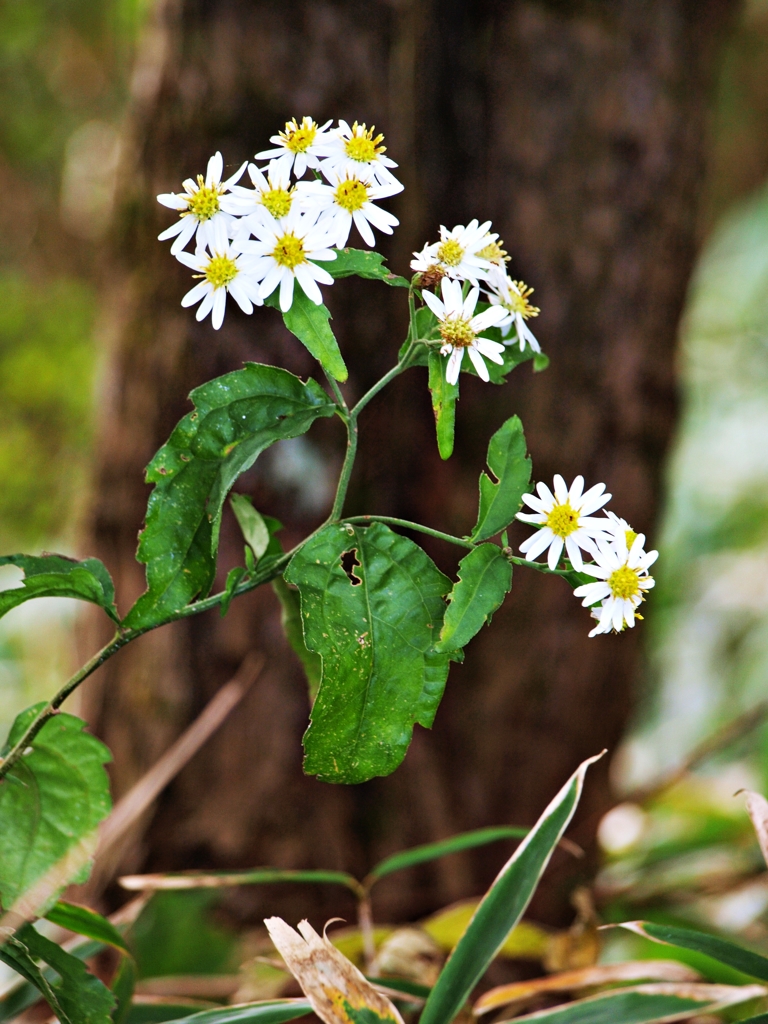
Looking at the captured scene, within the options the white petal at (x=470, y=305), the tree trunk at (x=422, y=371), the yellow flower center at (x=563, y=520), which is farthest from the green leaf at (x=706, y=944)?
the tree trunk at (x=422, y=371)

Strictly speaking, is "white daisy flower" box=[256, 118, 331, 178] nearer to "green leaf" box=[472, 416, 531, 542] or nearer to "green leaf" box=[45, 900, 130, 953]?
"green leaf" box=[472, 416, 531, 542]

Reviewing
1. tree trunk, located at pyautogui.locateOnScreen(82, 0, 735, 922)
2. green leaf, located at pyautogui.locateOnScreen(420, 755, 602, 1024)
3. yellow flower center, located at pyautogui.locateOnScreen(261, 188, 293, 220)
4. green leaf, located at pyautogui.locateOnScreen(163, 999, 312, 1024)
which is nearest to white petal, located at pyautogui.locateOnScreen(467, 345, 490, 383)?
yellow flower center, located at pyautogui.locateOnScreen(261, 188, 293, 220)

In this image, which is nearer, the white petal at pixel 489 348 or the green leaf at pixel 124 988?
the white petal at pixel 489 348

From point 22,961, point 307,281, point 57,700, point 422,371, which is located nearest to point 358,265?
point 307,281

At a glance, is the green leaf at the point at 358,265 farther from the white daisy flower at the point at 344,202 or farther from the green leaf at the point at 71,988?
the green leaf at the point at 71,988

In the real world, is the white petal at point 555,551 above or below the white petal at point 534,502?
below

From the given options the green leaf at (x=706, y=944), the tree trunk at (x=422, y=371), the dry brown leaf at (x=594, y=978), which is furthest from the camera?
the tree trunk at (x=422, y=371)

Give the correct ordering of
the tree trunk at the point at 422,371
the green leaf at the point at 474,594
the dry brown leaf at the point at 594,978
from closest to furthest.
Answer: the green leaf at the point at 474,594
the dry brown leaf at the point at 594,978
the tree trunk at the point at 422,371

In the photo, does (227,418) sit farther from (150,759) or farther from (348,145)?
(150,759)

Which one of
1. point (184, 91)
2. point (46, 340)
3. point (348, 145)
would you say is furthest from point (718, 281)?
point (348, 145)
